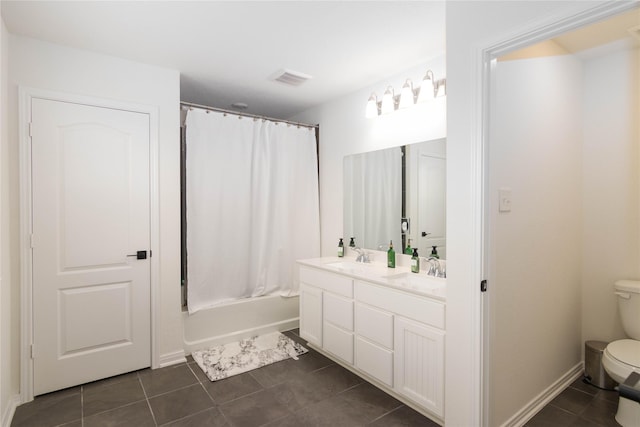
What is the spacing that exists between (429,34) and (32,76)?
2.72 metres

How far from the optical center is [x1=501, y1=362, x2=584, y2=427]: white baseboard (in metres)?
1.96

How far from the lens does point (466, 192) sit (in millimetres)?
1678

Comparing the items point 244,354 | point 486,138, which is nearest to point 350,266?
point 244,354

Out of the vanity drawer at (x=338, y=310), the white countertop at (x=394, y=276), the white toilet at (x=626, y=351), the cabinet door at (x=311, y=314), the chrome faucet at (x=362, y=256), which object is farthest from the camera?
the chrome faucet at (x=362, y=256)

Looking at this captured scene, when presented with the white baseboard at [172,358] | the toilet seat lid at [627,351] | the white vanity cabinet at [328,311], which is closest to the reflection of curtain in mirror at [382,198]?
the white vanity cabinet at [328,311]

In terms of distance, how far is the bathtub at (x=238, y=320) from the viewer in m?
3.02

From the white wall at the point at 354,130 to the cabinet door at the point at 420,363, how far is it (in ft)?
4.77

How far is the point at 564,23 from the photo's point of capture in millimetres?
1355

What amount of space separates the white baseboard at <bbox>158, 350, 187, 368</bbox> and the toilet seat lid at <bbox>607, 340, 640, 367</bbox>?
10.1ft

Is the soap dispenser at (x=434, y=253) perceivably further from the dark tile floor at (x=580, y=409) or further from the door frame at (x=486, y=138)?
the dark tile floor at (x=580, y=409)

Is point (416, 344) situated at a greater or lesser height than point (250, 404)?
greater

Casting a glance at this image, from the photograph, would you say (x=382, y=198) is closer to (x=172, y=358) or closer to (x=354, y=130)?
(x=354, y=130)

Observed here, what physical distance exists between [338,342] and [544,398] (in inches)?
55.7

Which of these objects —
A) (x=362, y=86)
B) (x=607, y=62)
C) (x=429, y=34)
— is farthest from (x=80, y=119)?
(x=607, y=62)
